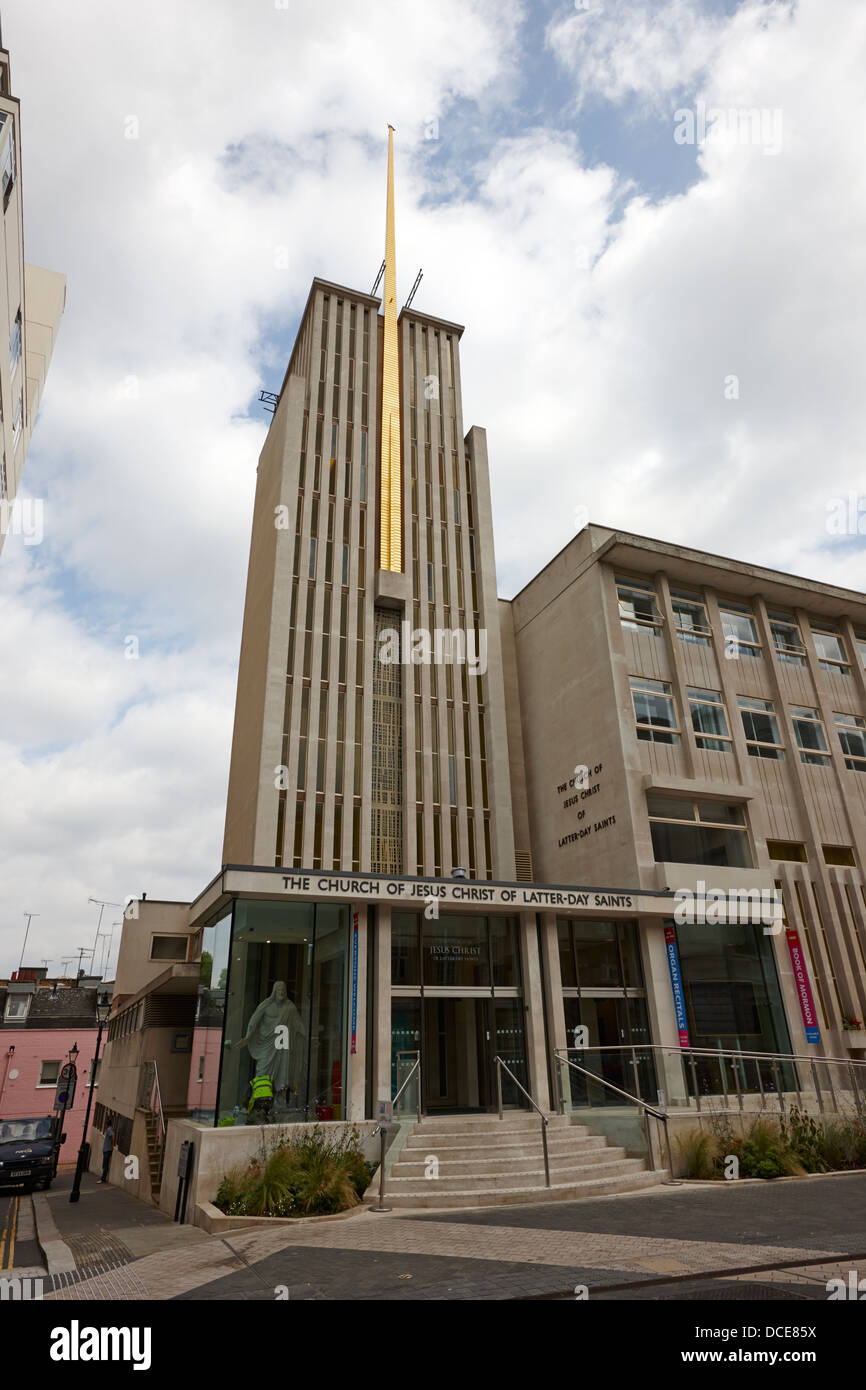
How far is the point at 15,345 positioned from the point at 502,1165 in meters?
27.4

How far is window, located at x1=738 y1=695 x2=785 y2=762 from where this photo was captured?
2736cm

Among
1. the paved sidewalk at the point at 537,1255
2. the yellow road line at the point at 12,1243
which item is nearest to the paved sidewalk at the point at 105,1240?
the paved sidewalk at the point at 537,1255

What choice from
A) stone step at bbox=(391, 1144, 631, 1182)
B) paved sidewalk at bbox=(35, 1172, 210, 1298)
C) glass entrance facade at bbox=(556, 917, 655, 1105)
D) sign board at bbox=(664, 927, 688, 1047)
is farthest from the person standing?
sign board at bbox=(664, 927, 688, 1047)

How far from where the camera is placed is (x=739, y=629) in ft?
95.7

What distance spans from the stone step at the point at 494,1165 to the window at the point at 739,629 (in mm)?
18996

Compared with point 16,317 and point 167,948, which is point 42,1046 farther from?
point 16,317

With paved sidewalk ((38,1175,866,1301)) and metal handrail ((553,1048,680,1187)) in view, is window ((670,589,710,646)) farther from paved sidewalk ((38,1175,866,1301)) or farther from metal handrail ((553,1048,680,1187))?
paved sidewalk ((38,1175,866,1301))

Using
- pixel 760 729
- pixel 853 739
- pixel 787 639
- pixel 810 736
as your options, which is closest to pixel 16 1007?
pixel 760 729

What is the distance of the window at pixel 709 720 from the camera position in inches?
1040

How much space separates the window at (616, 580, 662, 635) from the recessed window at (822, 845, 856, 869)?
9.66m

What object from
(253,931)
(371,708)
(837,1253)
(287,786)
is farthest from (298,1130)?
(371,708)

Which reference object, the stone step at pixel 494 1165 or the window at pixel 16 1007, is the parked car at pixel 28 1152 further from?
the window at pixel 16 1007
